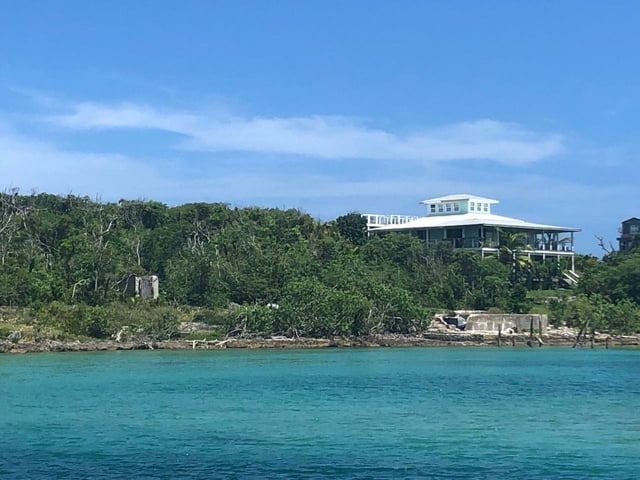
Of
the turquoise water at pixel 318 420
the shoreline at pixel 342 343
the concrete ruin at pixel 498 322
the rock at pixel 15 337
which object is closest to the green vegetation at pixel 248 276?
the rock at pixel 15 337

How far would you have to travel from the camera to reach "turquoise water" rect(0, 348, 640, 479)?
75.7 feet

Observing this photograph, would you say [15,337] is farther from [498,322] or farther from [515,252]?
[515,252]

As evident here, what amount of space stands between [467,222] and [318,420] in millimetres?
65531

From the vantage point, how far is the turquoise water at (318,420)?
2308 centimetres

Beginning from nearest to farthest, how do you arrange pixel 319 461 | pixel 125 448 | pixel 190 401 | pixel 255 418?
1. pixel 319 461
2. pixel 125 448
3. pixel 255 418
4. pixel 190 401

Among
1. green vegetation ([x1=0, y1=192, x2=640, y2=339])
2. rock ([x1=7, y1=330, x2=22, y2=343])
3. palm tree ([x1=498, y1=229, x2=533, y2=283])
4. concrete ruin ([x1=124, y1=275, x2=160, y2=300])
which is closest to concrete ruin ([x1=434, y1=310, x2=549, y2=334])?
green vegetation ([x1=0, y1=192, x2=640, y2=339])

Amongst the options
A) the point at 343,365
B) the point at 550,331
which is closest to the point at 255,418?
the point at 343,365

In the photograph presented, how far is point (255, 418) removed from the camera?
104ft

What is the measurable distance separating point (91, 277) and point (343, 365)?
89.7 feet

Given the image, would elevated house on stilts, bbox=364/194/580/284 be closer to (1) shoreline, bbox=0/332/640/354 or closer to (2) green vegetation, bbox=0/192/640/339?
(2) green vegetation, bbox=0/192/640/339

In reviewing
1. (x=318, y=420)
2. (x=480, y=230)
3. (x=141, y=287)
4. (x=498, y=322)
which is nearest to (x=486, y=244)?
(x=480, y=230)

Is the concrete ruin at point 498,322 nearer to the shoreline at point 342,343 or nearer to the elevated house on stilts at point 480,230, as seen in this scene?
the shoreline at point 342,343

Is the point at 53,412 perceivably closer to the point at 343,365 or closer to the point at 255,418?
the point at 255,418

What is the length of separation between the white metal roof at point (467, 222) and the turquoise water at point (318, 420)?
3981cm
